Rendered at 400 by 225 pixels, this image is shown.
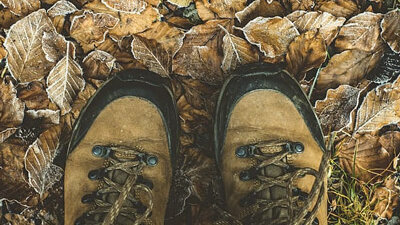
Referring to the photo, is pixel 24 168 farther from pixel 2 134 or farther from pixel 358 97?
pixel 358 97

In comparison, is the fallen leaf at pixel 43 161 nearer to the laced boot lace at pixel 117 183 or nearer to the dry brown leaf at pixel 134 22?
the laced boot lace at pixel 117 183

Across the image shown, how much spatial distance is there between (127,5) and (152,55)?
17 centimetres

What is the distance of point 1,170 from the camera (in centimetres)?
156

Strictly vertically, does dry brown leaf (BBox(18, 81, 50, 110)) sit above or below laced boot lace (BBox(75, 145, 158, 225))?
above

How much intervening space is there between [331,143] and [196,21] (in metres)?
0.56

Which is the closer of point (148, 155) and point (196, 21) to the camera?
point (148, 155)

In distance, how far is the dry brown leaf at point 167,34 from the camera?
5.28ft

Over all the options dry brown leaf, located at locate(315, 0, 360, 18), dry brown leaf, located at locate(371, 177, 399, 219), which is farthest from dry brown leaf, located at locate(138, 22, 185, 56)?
dry brown leaf, located at locate(371, 177, 399, 219)

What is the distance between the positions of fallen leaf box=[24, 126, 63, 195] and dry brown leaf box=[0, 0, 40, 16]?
357mm

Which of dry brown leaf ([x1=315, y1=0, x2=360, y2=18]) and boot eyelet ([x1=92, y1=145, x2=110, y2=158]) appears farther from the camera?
dry brown leaf ([x1=315, y1=0, x2=360, y2=18])

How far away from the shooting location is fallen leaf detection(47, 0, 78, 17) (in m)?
1.58

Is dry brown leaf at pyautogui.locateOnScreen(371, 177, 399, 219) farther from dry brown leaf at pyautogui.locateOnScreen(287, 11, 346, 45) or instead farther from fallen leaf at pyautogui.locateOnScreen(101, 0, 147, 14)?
fallen leaf at pyautogui.locateOnScreen(101, 0, 147, 14)

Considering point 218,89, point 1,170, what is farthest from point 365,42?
point 1,170

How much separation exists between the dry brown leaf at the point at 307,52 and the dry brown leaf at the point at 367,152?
0.86 ft
